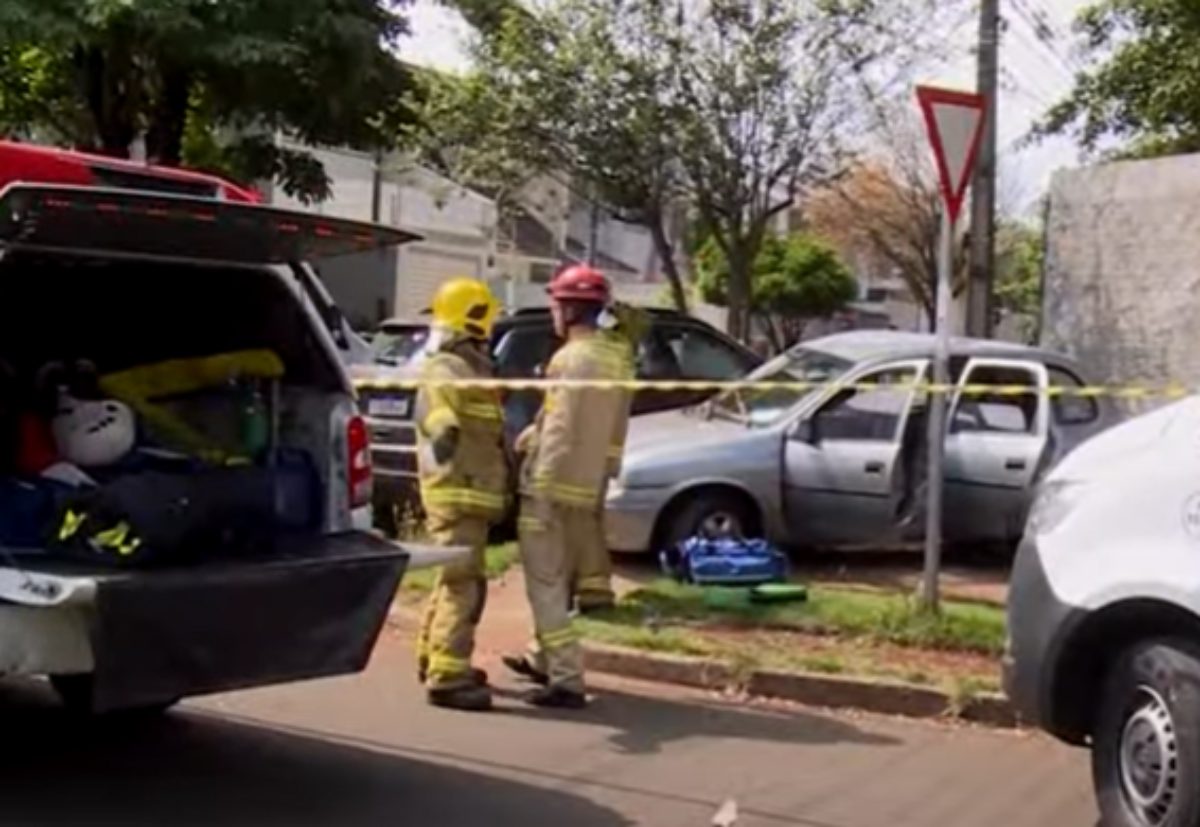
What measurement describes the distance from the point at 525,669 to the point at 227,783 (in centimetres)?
205

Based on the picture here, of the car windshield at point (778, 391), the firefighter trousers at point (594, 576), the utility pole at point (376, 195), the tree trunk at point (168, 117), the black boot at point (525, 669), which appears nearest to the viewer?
the black boot at point (525, 669)

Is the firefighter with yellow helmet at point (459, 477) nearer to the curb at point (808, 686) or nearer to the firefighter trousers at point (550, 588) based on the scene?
the firefighter trousers at point (550, 588)

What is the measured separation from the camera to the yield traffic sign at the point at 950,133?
888 centimetres

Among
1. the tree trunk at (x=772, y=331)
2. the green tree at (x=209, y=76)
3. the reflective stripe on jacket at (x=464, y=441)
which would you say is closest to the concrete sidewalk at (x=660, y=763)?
the reflective stripe on jacket at (x=464, y=441)

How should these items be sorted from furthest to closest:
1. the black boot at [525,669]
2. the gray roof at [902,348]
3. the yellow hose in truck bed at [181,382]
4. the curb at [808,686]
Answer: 1. the gray roof at [902,348]
2. the black boot at [525,669]
3. the curb at [808,686]
4. the yellow hose in truck bed at [181,382]

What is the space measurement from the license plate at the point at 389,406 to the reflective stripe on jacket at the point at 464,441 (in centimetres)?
431

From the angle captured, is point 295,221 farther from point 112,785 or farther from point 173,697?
point 112,785

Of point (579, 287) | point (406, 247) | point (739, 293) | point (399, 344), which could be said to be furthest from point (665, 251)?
point (579, 287)

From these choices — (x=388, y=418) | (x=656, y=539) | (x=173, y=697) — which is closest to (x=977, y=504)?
(x=656, y=539)

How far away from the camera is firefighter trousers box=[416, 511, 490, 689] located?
24.9ft

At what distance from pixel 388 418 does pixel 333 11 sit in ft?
18.9

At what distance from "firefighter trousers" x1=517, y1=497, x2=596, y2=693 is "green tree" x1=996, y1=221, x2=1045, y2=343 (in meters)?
29.7

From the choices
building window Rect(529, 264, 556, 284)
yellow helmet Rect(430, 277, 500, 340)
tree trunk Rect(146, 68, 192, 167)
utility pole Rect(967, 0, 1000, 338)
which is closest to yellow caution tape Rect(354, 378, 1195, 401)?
yellow helmet Rect(430, 277, 500, 340)

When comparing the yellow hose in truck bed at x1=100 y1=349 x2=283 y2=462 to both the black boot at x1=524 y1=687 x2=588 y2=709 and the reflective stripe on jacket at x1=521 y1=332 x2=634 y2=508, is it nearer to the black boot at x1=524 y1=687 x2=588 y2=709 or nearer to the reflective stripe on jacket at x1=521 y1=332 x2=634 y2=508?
the reflective stripe on jacket at x1=521 y1=332 x2=634 y2=508
